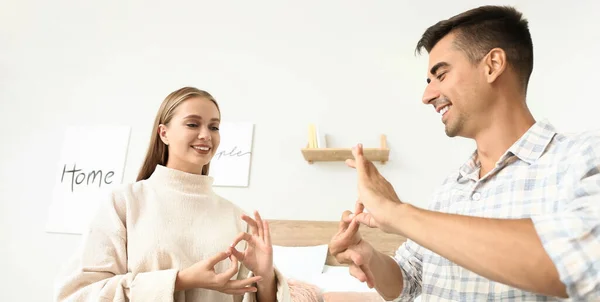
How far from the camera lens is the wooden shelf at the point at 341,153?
262 centimetres

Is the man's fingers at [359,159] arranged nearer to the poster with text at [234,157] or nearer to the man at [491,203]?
the man at [491,203]

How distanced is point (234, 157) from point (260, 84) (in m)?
0.56

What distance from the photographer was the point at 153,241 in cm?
121

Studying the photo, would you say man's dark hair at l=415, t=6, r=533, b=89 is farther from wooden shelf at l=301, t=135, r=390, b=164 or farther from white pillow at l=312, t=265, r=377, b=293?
wooden shelf at l=301, t=135, r=390, b=164

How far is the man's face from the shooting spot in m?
1.13

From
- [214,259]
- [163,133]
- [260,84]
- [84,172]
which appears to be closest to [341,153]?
[260,84]

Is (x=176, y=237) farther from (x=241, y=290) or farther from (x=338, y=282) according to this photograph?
(x=338, y=282)

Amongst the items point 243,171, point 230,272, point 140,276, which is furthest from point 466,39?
point 243,171

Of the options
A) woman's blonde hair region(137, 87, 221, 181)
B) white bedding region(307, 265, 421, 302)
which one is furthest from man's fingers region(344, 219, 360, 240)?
white bedding region(307, 265, 421, 302)

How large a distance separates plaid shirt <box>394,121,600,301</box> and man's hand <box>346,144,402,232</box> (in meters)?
0.24

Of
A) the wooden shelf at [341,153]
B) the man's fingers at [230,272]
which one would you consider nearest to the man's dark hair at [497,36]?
the man's fingers at [230,272]

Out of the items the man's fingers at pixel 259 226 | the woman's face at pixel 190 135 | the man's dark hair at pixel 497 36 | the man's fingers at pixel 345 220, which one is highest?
the man's dark hair at pixel 497 36

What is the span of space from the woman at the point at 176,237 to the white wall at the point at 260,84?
55.5 inches

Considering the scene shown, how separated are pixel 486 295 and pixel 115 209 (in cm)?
101
